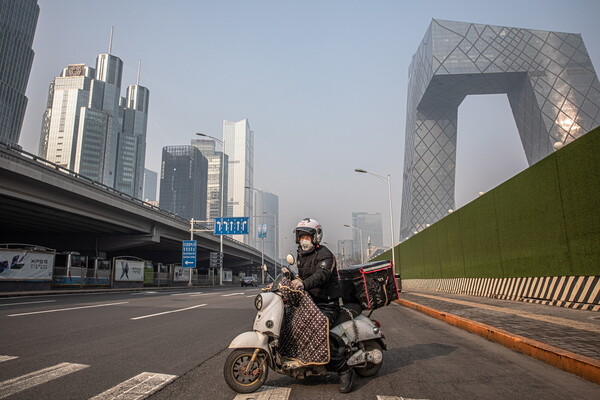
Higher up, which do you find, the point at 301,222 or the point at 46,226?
the point at 46,226

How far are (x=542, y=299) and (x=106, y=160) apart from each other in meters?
191

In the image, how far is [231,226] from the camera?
3791 cm

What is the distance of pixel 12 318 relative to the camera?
27.3 feet

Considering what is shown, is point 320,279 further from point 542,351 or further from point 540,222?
point 540,222

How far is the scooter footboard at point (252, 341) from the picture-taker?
11.0 feet

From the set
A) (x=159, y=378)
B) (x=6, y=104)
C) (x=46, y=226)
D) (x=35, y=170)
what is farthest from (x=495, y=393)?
(x=6, y=104)

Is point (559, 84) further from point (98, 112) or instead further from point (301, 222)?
point (98, 112)

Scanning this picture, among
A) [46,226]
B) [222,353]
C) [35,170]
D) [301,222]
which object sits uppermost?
[35,170]

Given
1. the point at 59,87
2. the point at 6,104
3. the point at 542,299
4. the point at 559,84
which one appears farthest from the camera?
the point at 59,87

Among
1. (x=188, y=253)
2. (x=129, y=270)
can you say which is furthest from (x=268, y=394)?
(x=188, y=253)

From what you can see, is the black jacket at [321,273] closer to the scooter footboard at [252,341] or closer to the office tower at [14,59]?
the scooter footboard at [252,341]

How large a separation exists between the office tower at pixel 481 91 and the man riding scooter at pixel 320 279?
10793cm

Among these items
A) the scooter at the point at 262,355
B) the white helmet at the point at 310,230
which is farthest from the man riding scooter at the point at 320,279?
the scooter at the point at 262,355

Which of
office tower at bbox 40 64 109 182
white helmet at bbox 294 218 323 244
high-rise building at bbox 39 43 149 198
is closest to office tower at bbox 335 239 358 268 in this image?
white helmet at bbox 294 218 323 244
